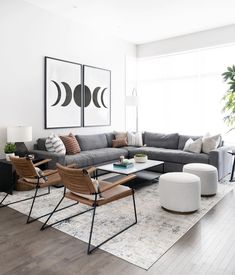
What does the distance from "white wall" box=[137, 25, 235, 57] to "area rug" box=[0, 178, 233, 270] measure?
3.76 meters

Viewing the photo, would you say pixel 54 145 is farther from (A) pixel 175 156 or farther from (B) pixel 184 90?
(B) pixel 184 90

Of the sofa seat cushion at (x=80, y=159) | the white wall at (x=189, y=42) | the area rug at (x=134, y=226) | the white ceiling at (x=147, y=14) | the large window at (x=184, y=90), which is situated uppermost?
the white ceiling at (x=147, y=14)

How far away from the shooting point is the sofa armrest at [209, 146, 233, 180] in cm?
454

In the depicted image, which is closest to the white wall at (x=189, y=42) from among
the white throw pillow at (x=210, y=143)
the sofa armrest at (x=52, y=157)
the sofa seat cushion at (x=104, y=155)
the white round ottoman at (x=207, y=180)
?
the white throw pillow at (x=210, y=143)

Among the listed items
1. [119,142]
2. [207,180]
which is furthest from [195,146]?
[119,142]

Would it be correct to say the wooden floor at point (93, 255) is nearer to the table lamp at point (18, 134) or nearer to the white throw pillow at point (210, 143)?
the table lamp at point (18, 134)

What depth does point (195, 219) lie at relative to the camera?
9.80 feet

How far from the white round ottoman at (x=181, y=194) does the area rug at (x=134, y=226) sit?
9 cm

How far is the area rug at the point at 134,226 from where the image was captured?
7.60ft

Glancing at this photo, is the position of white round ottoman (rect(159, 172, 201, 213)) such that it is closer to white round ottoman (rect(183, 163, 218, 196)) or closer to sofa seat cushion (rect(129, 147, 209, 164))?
white round ottoman (rect(183, 163, 218, 196))

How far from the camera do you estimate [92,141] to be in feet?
18.5

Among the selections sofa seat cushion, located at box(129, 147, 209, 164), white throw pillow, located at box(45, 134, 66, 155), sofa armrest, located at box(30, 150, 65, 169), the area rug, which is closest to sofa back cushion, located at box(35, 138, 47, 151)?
white throw pillow, located at box(45, 134, 66, 155)

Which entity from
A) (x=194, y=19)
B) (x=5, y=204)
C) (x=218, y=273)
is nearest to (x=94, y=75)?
(x=194, y=19)

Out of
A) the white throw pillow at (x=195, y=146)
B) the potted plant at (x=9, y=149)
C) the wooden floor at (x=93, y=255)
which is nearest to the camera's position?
the wooden floor at (x=93, y=255)
